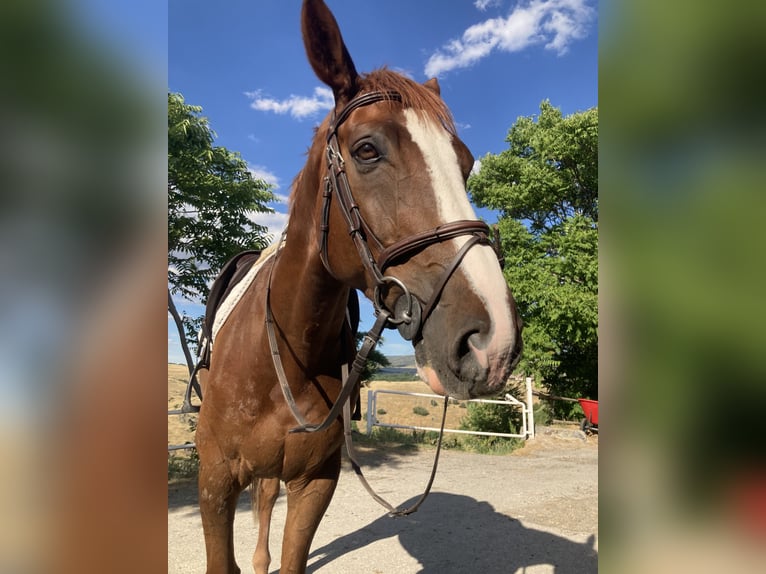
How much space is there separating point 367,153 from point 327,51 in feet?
1.75

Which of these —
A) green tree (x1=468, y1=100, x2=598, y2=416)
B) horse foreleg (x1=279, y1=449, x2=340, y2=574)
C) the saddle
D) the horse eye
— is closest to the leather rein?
the horse eye

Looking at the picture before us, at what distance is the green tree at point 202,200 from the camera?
591 cm

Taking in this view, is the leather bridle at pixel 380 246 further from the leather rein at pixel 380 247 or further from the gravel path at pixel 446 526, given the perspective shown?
the gravel path at pixel 446 526

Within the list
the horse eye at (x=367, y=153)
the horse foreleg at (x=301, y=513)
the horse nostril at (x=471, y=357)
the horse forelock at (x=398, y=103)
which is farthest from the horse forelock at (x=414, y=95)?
the horse foreleg at (x=301, y=513)

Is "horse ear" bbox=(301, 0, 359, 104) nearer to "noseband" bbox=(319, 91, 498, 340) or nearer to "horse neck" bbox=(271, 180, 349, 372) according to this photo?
"noseband" bbox=(319, 91, 498, 340)

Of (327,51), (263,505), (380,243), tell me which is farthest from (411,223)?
(263,505)

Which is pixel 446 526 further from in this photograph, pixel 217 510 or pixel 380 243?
pixel 380 243

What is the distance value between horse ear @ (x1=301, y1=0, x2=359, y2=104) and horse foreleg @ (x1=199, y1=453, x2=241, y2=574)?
6.09 ft

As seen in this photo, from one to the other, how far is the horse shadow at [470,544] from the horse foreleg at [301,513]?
2101 mm

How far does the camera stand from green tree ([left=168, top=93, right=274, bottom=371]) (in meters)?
5.91
